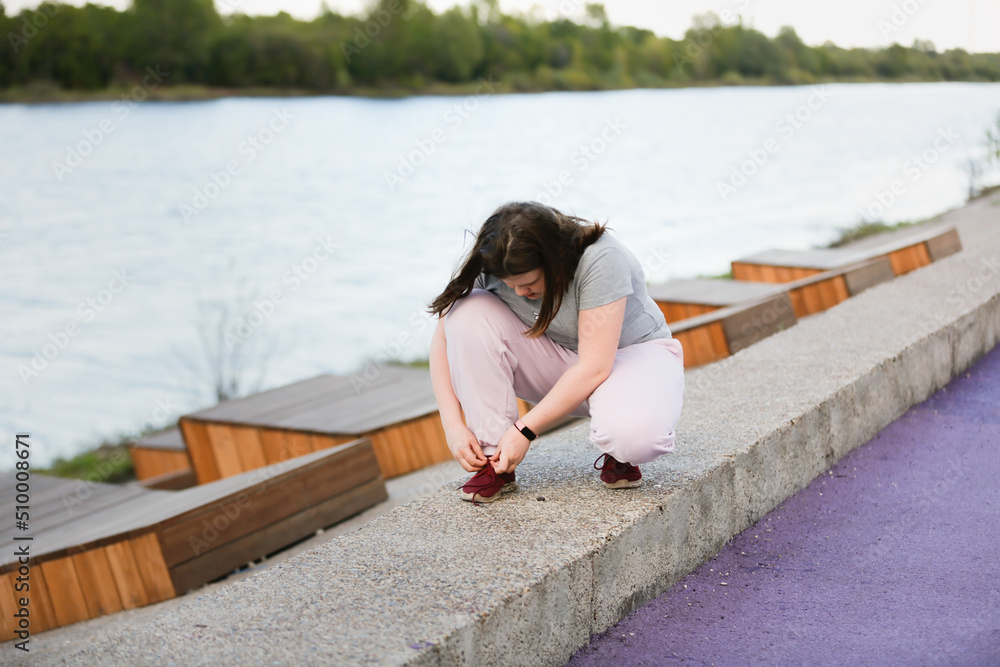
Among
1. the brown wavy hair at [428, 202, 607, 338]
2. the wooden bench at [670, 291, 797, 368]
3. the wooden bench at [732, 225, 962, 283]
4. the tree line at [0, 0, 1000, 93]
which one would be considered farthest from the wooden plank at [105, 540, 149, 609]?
the tree line at [0, 0, 1000, 93]

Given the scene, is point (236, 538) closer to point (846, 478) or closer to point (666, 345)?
point (666, 345)

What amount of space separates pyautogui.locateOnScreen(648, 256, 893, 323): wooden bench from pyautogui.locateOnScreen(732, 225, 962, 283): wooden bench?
17 cm

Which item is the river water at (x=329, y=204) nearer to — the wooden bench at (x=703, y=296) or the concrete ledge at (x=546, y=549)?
the wooden bench at (x=703, y=296)

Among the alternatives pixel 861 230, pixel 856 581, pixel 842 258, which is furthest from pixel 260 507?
pixel 861 230

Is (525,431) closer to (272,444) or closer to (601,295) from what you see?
(601,295)

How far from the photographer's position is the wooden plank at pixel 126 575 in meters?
2.69

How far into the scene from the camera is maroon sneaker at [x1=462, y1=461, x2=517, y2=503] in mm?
1937

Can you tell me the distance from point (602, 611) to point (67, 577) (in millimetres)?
1926

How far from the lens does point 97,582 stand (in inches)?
108

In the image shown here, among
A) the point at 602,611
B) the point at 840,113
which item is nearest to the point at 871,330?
the point at 602,611

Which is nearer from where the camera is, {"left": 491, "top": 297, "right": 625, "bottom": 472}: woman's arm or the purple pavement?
the purple pavement

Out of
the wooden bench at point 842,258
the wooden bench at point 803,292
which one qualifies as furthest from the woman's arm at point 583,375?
the wooden bench at point 842,258

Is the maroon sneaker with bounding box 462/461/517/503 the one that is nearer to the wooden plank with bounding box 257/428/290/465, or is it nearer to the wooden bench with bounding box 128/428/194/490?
the wooden plank with bounding box 257/428/290/465

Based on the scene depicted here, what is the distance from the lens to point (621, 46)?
21.7 metres
